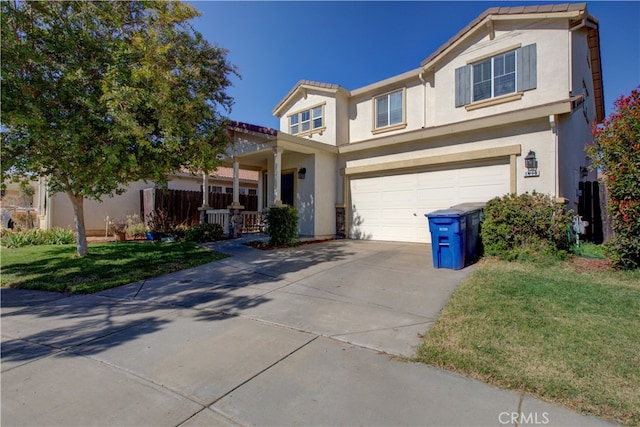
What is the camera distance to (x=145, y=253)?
9109 mm

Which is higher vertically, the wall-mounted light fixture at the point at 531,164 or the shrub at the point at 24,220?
the wall-mounted light fixture at the point at 531,164

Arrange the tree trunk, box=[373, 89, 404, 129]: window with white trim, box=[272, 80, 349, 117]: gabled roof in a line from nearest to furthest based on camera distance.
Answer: the tree trunk
box=[373, 89, 404, 129]: window with white trim
box=[272, 80, 349, 117]: gabled roof

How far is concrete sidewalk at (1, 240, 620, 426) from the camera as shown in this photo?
241 centimetres

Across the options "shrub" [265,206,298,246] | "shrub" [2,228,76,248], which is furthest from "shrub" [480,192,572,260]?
"shrub" [2,228,76,248]

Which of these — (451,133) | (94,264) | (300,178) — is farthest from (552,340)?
(300,178)

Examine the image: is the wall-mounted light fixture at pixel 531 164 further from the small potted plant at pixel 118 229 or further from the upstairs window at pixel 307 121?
the small potted plant at pixel 118 229

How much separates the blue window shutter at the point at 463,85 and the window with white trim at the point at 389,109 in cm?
204

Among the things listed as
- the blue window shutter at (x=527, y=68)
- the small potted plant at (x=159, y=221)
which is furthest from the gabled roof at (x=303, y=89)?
the small potted plant at (x=159, y=221)

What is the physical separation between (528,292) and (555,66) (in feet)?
23.0

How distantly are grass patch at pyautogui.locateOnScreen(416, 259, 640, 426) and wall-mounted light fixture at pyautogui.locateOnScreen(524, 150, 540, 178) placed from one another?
11.0ft

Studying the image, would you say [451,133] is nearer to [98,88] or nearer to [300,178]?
[300,178]

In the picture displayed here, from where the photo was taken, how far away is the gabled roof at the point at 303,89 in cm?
1291

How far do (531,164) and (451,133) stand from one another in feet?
7.57

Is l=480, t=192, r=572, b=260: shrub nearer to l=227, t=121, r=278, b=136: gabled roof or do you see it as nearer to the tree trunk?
l=227, t=121, r=278, b=136: gabled roof
